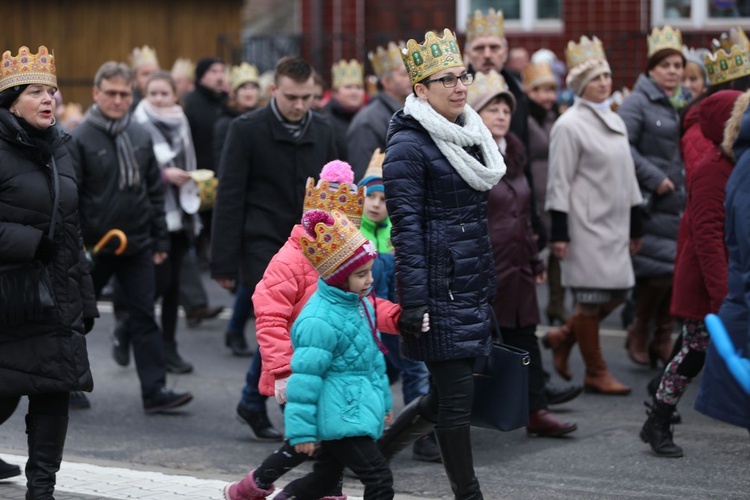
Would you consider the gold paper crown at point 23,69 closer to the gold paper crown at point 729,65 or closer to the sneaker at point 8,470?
the sneaker at point 8,470

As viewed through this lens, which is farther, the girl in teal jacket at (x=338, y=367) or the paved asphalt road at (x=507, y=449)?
the paved asphalt road at (x=507, y=449)

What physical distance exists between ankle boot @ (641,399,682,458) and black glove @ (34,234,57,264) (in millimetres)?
3189

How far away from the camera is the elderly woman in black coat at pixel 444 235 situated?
6.19 meters

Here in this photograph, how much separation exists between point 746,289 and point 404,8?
54.0 feet

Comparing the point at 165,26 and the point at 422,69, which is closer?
the point at 422,69

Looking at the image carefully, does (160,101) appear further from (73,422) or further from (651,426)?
(651,426)

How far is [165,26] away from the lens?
946 inches

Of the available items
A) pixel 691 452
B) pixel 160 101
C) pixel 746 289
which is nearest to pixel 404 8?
pixel 160 101

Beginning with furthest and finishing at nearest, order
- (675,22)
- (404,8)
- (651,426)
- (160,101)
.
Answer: (404,8) → (675,22) → (160,101) → (651,426)

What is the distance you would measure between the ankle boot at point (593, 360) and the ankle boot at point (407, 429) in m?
2.78

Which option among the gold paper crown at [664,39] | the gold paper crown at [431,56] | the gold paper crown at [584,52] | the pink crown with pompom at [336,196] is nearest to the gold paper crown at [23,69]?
the pink crown with pompom at [336,196]

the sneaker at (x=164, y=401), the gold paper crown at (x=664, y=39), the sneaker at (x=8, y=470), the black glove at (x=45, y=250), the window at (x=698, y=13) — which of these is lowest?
the sneaker at (x=164, y=401)

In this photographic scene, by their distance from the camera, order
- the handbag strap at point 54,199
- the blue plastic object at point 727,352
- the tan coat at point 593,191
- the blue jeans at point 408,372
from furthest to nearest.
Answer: the tan coat at point 593,191, the blue jeans at point 408,372, the handbag strap at point 54,199, the blue plastic object at point 727,352

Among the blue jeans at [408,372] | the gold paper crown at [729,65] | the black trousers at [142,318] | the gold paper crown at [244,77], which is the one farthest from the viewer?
the gold paper crown at [244,77]
